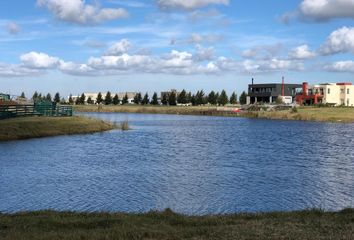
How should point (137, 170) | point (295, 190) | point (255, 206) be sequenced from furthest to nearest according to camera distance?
point (137, 170) → point (295, 190) → point (255, 206)

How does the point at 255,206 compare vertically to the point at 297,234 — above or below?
below

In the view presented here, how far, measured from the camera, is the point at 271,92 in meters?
162

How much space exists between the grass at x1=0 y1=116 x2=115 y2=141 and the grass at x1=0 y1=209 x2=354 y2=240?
39560 mm

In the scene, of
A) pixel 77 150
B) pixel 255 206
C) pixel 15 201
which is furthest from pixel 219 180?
pixel 77 150

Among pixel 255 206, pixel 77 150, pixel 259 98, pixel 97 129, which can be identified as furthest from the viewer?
pixel 259 98

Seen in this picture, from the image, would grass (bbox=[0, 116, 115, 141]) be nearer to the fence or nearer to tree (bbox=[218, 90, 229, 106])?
the fence

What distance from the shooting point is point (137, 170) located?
30.6 metres

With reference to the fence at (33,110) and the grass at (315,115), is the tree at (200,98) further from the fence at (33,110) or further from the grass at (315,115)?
the fence at (33,110)

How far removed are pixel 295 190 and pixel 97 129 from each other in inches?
1878

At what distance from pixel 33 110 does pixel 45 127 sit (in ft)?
29.7

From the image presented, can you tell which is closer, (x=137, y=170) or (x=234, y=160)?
(x=137, y=170)

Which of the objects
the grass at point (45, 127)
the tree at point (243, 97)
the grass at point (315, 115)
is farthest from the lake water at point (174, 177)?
the tree at point (243, 97)

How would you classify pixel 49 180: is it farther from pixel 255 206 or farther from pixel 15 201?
pixel 255 206

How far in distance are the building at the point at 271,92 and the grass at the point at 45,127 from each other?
97437 mm
